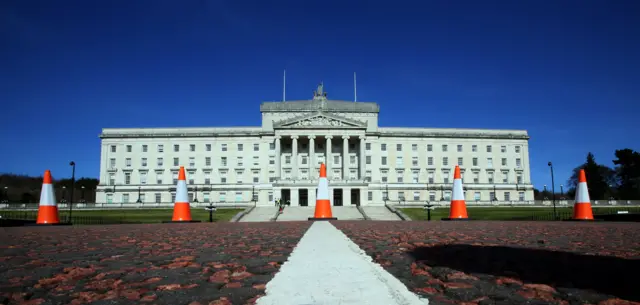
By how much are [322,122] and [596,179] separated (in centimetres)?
6028

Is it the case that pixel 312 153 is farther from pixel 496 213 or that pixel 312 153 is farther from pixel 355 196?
pixel 496 213

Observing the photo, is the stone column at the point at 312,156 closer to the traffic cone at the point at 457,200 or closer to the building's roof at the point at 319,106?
the building's roof at the point at 319,106

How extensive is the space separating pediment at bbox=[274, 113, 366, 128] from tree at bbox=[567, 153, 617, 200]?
3927 cm

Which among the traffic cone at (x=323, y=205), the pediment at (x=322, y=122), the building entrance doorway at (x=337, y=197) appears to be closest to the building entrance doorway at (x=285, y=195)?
the building entrance doorway at (x=337, y=197)

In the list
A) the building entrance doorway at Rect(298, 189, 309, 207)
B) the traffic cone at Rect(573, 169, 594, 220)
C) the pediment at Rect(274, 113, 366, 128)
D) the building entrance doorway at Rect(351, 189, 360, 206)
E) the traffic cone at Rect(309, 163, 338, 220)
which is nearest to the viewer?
the traffic cone at Rect(573, 169, 594, 220)

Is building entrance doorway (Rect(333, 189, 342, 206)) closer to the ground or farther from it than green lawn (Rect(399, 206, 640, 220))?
farther from it

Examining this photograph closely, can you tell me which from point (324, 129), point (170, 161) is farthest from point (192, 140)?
point (324, 129)

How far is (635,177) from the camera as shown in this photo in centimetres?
8969

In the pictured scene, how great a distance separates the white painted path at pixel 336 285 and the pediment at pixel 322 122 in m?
69.3

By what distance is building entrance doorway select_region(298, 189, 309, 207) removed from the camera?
240 feet

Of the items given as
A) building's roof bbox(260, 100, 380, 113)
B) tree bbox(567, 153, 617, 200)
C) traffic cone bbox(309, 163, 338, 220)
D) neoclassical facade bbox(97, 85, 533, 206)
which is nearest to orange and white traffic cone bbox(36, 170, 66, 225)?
traffic cone bbox(309, 163, 338, 220)

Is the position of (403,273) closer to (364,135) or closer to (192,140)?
(364,135)

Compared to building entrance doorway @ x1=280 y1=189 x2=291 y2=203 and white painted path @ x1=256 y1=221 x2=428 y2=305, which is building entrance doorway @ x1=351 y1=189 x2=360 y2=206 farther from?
white painted path @ x1=256 y1=221 x2=428 y2=305

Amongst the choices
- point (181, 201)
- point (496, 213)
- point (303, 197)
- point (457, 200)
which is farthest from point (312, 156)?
point (181, 201)
